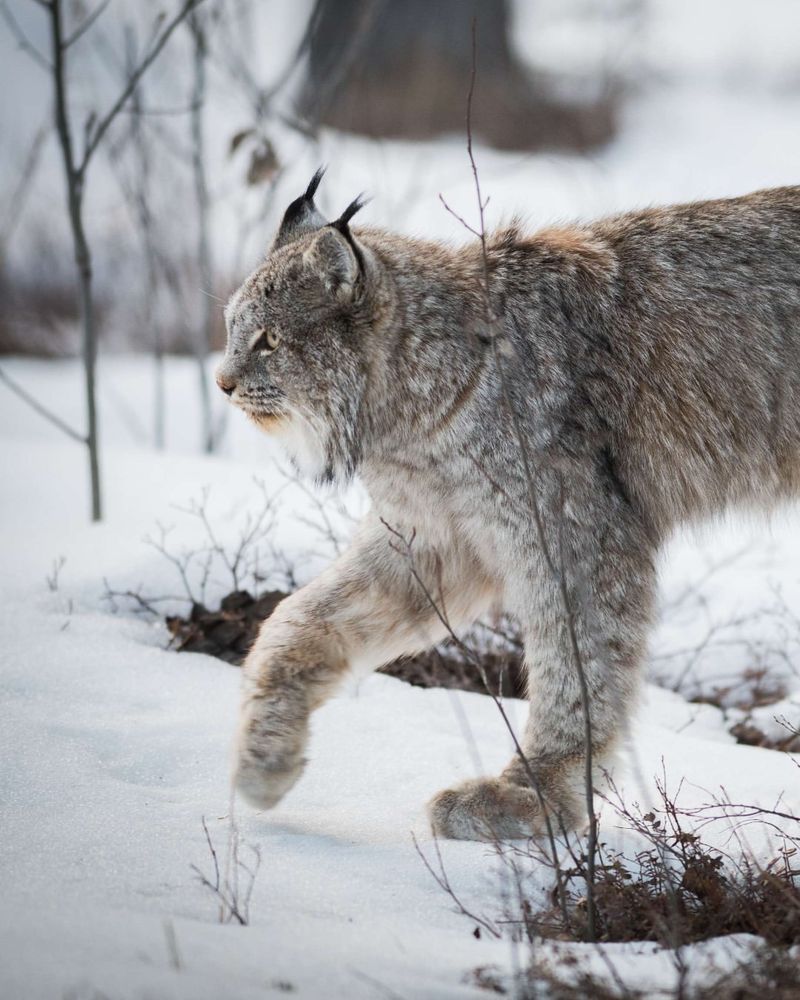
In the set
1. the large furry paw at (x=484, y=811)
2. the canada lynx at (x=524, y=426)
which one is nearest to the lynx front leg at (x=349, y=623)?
the canada lynx at (x=524, y=426)

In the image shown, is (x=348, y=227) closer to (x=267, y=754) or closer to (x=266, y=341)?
(x=266, y=341)

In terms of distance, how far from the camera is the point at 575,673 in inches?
121

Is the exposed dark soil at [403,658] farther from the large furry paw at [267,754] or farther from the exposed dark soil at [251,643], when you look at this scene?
the large furry paw at [267,754]

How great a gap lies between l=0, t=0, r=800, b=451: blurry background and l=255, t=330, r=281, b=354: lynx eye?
1157 mm

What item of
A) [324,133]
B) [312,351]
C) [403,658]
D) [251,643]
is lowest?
[403,658]

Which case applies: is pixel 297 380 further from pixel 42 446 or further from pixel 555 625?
pixel 42 446

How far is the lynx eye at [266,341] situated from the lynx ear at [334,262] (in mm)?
202

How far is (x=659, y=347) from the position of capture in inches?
130

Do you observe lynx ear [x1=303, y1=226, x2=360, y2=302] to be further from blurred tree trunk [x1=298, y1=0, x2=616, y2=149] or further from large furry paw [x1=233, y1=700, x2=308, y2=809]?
blurred tree trunk [x1=298, y1=0, x2=616, y2=149]

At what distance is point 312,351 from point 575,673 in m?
1.14

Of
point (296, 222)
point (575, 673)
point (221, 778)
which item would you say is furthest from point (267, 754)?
point (296, 222)

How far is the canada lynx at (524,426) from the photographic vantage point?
3.09m

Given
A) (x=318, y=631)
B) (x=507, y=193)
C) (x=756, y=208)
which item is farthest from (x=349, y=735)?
(x=507, y=193)

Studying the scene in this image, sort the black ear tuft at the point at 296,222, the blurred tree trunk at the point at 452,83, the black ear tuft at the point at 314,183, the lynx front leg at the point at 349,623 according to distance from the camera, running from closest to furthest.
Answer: the lynx front leg at the point at 349,623 < the black ear tuft at the point at 314,183 < the black ear tuft at the point at 296,222 < the blurred tree trunk at the point at 452,83
